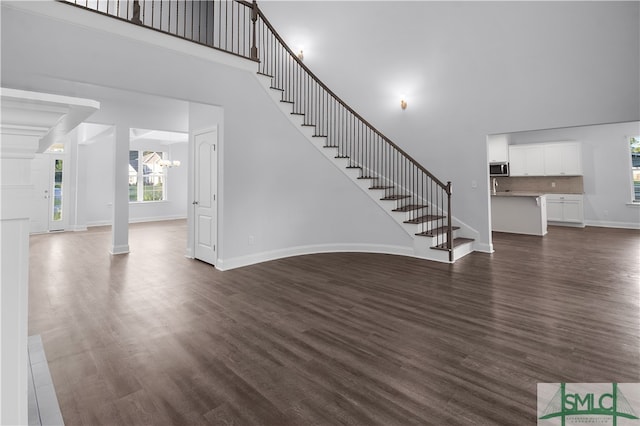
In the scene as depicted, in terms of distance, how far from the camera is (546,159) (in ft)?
30.6

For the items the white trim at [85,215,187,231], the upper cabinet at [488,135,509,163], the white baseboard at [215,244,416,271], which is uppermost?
the upper cabinet at [488,135,509,163]

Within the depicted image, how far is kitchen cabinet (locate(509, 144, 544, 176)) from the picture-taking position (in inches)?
371

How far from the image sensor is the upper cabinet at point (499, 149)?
31.6ft

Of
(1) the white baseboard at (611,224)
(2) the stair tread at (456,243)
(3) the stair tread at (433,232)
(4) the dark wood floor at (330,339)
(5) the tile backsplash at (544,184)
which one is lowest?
(4) the dark wood floor at (330,339)

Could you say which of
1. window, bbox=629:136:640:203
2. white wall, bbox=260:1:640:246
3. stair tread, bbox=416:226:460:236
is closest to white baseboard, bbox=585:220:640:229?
Answer: window, bbox=629:136:640:203

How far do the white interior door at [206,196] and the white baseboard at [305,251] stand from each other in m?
0.33

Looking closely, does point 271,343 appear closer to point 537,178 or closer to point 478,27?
point 478,27

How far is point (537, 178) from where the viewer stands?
381 inches

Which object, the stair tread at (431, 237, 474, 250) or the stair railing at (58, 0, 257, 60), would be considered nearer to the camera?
the stair tread at (431, 237, 474, 250)

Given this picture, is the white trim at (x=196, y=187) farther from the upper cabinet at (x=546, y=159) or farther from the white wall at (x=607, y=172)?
the white wall at (x=607, y=172)

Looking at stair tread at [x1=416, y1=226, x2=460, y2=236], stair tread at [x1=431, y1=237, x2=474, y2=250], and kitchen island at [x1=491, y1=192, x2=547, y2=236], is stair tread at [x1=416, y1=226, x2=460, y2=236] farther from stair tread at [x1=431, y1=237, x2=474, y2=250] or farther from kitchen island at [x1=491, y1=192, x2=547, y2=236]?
kitchen island at [x1=491, y1=192, x2=547, y2=236]

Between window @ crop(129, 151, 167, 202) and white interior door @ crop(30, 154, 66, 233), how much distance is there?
229 cm

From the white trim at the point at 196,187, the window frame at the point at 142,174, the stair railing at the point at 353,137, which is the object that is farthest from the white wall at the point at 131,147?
the stair railing at the point at 353,137

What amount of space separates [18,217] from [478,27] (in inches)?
274
